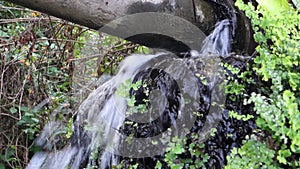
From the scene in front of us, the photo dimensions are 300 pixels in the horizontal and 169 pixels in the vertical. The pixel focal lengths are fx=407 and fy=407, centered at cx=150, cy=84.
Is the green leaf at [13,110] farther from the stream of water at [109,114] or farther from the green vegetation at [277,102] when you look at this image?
the green vegetation at [277,102]

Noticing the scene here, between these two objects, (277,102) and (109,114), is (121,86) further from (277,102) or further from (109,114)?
(277,102)

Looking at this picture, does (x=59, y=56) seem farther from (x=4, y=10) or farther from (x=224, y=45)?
(x=224, y=45)

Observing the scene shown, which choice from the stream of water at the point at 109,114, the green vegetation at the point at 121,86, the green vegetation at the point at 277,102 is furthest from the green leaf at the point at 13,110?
the green vegetation at the point at 277,102

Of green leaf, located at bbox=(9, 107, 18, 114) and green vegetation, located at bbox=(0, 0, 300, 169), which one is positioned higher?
green vegetation, located at bbox=(0, 0, 300, 169)

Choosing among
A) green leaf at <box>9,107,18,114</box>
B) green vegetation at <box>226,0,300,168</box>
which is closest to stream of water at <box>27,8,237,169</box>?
green vegetation at <box>226,0,300,168</box>

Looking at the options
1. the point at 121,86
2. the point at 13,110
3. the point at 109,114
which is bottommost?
the point at 13,110

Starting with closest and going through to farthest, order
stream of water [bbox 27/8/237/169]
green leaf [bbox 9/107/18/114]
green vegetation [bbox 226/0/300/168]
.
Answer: green vegetation [bbox 226/0/300/168] → stream of water [bbox 27/8/237/169] → green leaf [bbox 9/107/18/114]

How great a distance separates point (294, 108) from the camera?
1057 millimetres

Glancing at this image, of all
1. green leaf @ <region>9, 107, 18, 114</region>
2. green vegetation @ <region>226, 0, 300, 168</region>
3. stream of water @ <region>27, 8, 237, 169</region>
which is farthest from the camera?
green leaf @ <region>9, 107, 18, 114</region>

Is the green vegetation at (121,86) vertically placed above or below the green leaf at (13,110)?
above

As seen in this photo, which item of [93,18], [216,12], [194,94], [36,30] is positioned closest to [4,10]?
[36,30]

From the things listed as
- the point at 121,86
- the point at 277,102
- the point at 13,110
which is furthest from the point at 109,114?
the point at 13,110

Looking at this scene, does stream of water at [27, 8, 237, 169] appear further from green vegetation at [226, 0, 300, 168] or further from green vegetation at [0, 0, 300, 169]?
green vegetation at [226, 0, 300, 168]

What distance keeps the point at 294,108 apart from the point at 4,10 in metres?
2.81
